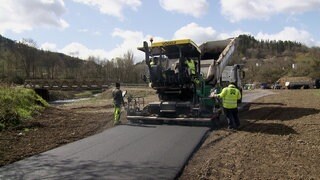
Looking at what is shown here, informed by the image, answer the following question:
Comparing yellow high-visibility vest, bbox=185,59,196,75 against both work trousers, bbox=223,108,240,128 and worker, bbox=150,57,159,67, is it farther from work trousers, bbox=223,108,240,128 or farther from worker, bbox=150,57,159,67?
work trousers, bbox=223,108,240,128

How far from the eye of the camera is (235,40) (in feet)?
56.1

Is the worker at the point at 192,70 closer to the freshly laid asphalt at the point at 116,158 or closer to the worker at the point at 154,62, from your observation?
the worker at the point at 154,62

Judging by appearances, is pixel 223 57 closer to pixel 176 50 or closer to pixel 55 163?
pixel 176 50

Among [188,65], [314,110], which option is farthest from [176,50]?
[314,110]

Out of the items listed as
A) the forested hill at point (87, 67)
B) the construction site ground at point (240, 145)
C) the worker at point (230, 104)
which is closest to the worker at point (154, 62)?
the construction site ground at point (240, 145)

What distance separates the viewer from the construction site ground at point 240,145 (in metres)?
6.78

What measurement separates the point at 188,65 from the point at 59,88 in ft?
150

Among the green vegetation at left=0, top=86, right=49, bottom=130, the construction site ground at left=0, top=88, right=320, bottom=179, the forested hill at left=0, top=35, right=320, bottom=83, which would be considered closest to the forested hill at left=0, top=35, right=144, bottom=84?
the forested hill at left=0, top=35, right=320, bottom=83

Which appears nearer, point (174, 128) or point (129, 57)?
point (174, 128)

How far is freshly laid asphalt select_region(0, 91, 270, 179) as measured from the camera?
652cm

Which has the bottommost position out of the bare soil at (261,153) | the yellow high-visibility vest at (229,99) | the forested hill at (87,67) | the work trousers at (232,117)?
the bare soil at (261,153)

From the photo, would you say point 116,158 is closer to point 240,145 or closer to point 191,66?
point 240,145

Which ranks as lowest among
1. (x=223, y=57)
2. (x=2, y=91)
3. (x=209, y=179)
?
(x=209, y=179)

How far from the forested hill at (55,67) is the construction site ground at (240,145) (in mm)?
57941
